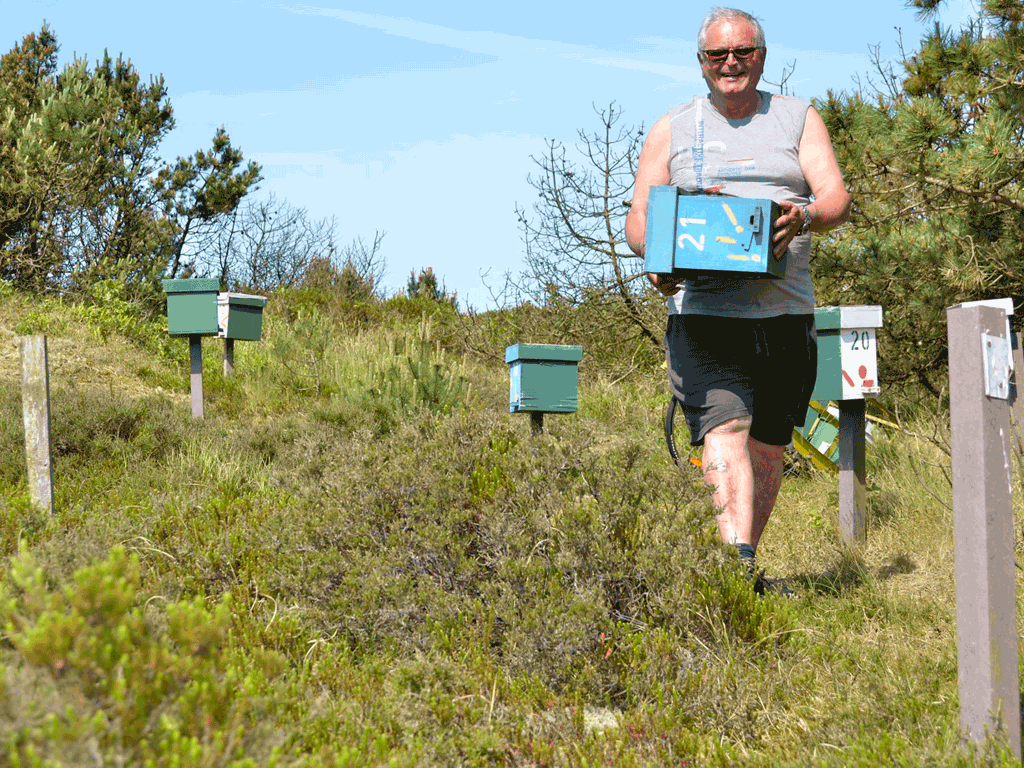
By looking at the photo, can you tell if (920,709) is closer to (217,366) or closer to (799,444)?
(799,444)

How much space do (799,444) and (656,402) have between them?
277 cm

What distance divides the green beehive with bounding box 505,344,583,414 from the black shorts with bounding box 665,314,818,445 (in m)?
1.61

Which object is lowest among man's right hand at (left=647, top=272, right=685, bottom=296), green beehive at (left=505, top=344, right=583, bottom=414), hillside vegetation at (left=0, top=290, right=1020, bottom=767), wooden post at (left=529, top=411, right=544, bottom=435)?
hillside vegetation at (left=0, top=290, right=1020, bottom=767)

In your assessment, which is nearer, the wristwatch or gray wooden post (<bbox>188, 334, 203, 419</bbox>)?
the wristwatch

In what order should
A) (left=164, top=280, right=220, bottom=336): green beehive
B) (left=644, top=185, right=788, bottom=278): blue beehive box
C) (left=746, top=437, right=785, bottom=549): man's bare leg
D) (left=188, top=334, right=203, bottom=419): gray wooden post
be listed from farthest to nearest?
(left=164, top=280, right=220, bottom=336): green beehive < (left=188, top=334, right=203, bottom=419): gray wooden post < (left=746, top=437, right=785, bottom=549): man's bare leg < (left=644, top=185, right=788, bottom=278): blue beehive box

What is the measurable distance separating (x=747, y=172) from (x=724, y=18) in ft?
1.80

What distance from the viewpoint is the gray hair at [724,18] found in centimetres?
346

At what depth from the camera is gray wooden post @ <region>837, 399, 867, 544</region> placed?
15.8 feet

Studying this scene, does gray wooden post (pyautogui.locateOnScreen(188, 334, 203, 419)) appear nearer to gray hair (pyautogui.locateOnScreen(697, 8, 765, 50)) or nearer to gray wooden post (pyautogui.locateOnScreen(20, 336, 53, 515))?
gray wooden post (pyautogui.locateOnScreen(20, 336, 53, 515))

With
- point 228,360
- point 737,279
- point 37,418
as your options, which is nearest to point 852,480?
point 737,279

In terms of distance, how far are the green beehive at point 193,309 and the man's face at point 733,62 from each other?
6.07 m

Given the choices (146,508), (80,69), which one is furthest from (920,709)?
(80,69)

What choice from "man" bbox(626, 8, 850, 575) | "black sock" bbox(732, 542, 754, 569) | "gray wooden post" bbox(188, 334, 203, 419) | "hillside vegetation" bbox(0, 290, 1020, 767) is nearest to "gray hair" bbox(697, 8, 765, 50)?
"man" bbox(626, 8, 850, 575)

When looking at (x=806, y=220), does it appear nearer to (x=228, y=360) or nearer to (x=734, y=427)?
(x=734, y=427)
